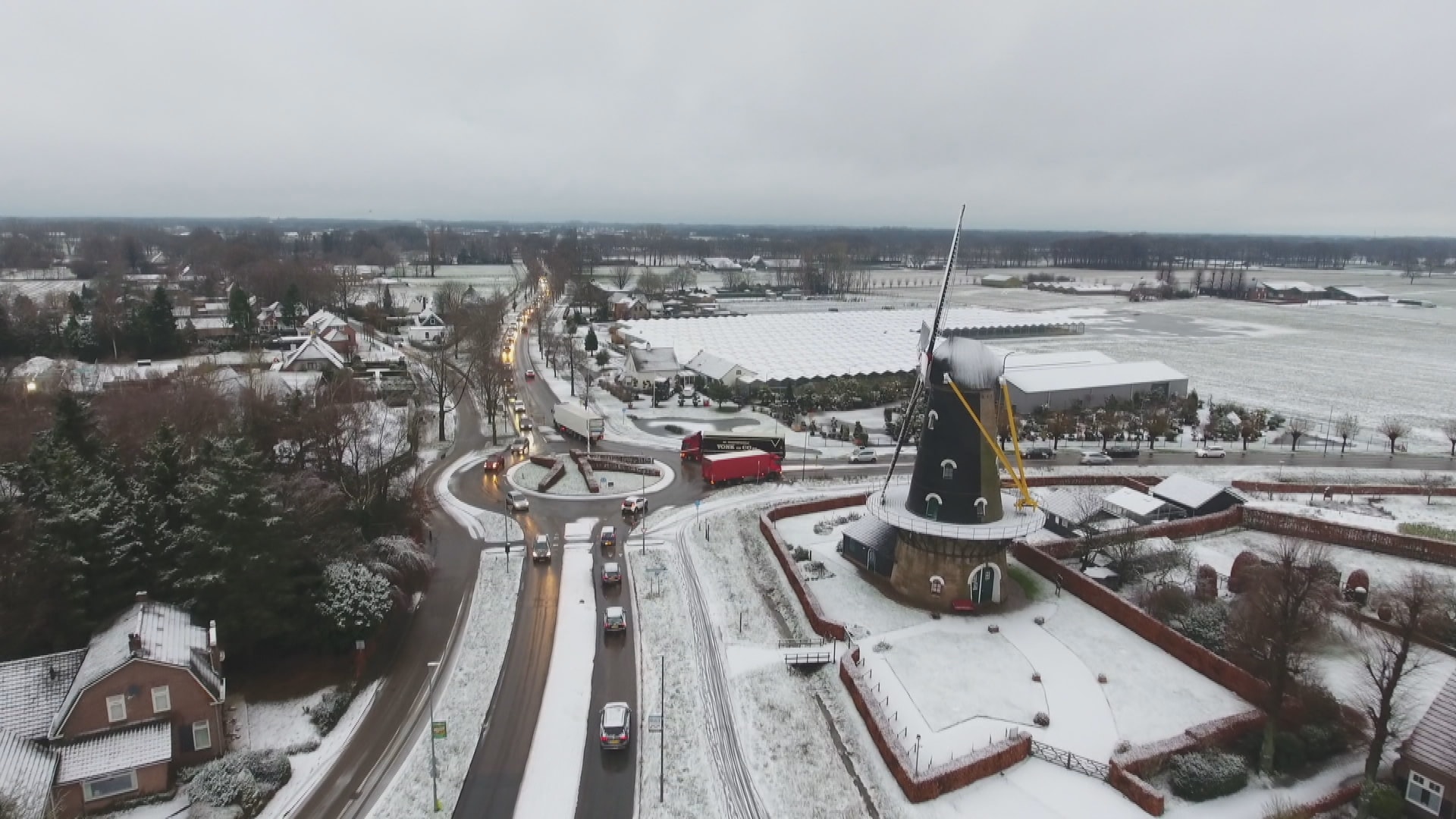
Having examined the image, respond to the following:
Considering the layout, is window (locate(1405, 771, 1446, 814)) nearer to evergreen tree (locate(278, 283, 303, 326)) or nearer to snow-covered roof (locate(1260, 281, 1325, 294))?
evergreen tree (locate(278, 283, 303, 326))

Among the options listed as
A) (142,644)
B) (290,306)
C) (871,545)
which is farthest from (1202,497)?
(290,306)

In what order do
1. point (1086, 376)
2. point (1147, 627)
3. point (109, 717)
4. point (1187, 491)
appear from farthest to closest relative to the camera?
point (1086, 376)
point (1187, 491)
point (1147, 627)
point (109, 717)

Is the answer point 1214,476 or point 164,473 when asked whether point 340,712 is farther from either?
point 1214,476

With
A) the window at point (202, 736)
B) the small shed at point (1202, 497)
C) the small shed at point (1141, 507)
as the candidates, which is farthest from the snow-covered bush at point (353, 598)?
the small shed at point (1202, 497)

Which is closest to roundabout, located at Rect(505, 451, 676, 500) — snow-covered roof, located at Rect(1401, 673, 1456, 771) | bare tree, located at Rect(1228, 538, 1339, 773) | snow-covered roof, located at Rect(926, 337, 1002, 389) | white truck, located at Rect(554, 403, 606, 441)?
white truck, located at Rect(554, 403, 606, 441)

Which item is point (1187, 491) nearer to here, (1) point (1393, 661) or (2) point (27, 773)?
(1) point (1393, 661)

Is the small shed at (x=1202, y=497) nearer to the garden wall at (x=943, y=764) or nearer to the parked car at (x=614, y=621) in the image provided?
the garden wall at (x=943, y=764)
